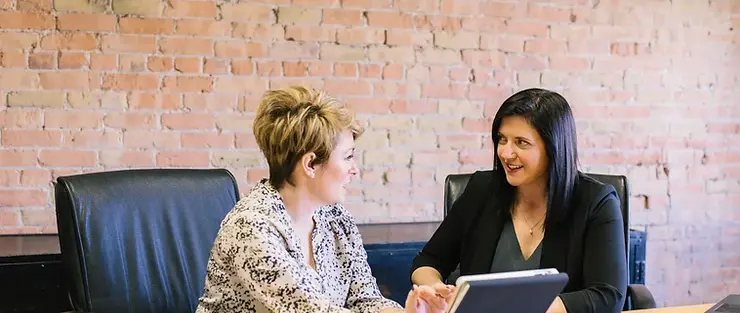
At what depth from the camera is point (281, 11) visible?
9.78 feet

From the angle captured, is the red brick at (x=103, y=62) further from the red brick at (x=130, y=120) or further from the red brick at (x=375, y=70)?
the red brick at (x=375, y=70)

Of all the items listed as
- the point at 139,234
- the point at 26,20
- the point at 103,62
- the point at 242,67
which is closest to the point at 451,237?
the point at 139,234

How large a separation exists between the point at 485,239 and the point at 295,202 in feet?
1.86

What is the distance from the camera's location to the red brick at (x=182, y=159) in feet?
9.51

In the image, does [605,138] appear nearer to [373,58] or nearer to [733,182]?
[733,182]

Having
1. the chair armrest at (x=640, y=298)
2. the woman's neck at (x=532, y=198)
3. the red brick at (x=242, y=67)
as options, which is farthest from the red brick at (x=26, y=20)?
the chair armrest at (x=640, y=298)

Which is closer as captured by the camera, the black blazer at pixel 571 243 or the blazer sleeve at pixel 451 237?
the black blazer at pixel 571 243

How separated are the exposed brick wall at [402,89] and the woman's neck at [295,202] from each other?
116 centimetres

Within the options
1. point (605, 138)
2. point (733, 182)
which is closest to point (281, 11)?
point (605, 138)

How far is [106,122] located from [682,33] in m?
2.35

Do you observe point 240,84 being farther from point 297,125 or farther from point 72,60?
point 297,125

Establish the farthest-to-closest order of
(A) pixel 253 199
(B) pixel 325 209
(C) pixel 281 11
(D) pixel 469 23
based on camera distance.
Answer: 1. (D) pixel 469 23
2. (C) pixel 281 11
3. (B) pixel 325 209
4. (A) pixel 253 199

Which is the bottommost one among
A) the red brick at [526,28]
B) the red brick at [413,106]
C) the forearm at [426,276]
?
the forearm at [426,276]

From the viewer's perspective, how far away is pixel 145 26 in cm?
282
